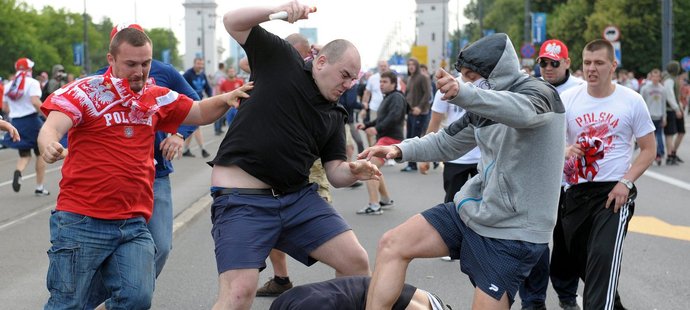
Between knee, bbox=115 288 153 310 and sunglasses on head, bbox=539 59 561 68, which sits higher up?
sunglasses on head, bbox=539 59 561 68

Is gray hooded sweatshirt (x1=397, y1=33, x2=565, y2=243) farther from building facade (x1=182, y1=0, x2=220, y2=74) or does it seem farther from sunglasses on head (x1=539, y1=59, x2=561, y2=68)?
building facade (x1=182, y1=0, x2=220, y2=74)

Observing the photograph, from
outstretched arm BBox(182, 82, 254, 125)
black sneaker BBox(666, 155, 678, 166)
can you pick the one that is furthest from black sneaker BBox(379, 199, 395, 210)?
black sneaker BBox(666, 155, 678, 166)

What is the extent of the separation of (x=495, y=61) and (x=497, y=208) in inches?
27.7

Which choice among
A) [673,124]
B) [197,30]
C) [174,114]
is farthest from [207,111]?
[197,30]

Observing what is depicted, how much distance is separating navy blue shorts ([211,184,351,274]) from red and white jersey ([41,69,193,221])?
467 millimetres

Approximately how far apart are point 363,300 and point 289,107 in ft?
3.39

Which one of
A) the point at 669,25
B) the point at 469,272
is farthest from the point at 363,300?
the point at 669,25

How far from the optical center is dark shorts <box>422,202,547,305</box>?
4.61 meters

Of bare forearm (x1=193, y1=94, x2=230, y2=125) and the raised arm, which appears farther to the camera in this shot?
bare forearm (x1=193, y1=94, x2=230, y2=125)

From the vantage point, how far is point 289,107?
15.8ft

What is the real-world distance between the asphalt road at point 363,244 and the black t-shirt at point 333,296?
78.2 inches

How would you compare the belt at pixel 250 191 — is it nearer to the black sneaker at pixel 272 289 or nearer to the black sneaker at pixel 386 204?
the black sneaker at pixel 272 289

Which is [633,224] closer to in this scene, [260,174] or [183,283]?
[183,283]

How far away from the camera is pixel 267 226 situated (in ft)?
15.7
